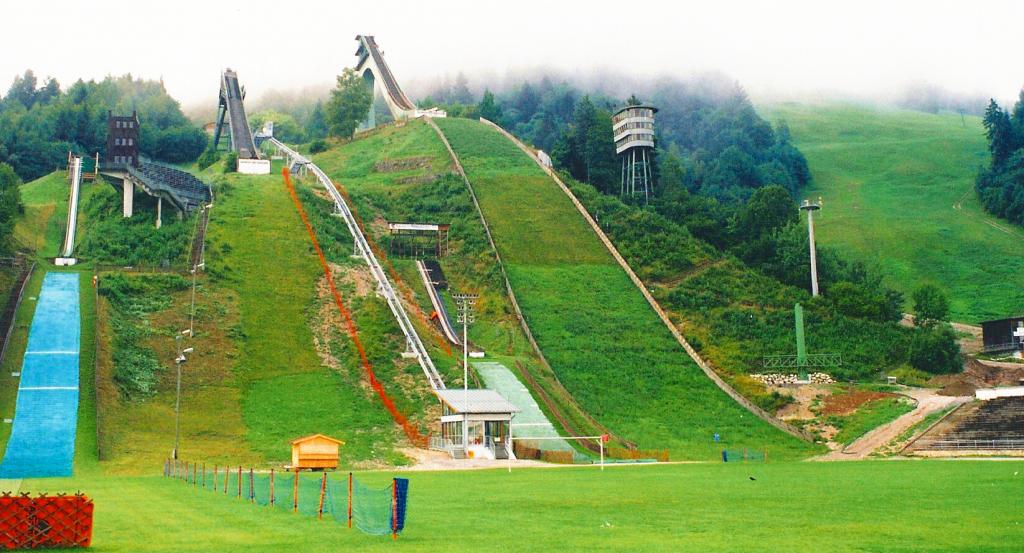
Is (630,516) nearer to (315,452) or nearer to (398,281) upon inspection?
(315,452)

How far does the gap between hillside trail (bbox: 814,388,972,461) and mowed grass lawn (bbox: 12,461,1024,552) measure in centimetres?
1595

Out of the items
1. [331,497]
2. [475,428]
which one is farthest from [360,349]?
[331,497]

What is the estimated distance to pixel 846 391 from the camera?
66.0 meters

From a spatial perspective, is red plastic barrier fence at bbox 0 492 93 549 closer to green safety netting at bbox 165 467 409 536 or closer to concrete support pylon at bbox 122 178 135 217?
green safety netting at bbox 165 467 409 536

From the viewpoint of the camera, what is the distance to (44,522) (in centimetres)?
1973

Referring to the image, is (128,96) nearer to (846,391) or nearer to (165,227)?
(165,227)

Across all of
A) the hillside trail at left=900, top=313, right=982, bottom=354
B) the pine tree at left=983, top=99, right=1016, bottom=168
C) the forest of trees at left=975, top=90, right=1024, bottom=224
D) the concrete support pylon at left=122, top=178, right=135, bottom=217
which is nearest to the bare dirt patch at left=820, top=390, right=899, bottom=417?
the hillside trail at left=900, top=313, right=982, bottom=354

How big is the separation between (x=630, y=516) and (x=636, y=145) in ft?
279

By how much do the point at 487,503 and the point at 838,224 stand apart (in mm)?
118201

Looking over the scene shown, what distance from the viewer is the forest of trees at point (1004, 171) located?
5271 inches

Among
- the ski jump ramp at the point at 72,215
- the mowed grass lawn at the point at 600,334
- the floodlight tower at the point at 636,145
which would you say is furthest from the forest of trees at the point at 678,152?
the ski jump ramp at the point at 72,215

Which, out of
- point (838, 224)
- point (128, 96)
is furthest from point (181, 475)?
point (128, 96)

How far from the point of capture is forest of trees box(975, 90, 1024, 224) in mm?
133875

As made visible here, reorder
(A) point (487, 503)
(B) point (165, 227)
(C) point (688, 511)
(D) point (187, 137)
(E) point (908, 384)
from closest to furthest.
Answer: (C) point (688, 511) → (A) point (487, 503) → (E) point (908, 384) → (B) point (165, 227) → (D) point (187, 137)
